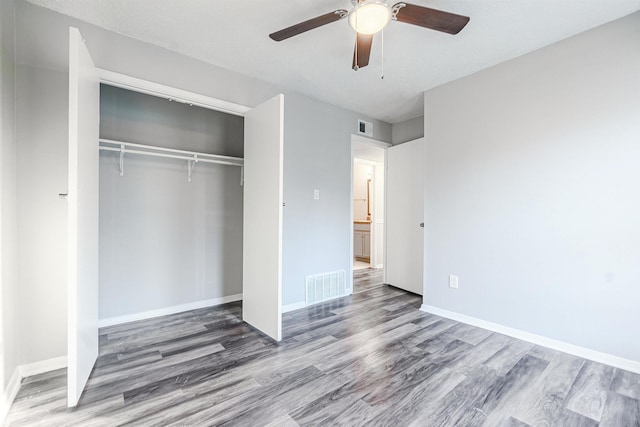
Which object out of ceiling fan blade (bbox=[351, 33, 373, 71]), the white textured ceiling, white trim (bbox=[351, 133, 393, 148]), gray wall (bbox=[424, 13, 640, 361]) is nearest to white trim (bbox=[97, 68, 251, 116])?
the white textured ceiling

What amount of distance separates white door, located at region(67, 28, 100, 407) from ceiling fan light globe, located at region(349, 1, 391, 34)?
1.54m

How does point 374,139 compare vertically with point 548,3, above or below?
below

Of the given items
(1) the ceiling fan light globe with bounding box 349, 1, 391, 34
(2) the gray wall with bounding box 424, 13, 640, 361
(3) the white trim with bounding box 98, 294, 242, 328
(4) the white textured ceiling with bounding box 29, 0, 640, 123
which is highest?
(4) the white textured ceiling with bounding box 29, 0, 640, 123

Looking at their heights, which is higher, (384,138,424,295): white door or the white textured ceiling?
the white textured ceiling

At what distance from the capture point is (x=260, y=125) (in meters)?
2.69

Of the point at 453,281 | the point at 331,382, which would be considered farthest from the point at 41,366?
the point at 453,281

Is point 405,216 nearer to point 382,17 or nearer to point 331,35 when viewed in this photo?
point 331,35

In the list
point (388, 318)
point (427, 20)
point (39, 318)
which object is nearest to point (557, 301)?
point (388, 318)

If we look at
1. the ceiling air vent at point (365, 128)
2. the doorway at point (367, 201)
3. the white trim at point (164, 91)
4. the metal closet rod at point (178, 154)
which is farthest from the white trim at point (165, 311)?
the ceiling air vent at point (365, 128)

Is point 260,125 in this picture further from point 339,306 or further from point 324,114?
point 339,306

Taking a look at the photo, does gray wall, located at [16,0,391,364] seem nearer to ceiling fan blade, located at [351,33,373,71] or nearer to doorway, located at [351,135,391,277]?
ceiling fan blade, located at [351,33,373,71]

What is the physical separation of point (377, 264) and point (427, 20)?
4.73 meters

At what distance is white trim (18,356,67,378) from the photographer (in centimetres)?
195

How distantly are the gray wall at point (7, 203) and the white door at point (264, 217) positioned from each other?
162cm
